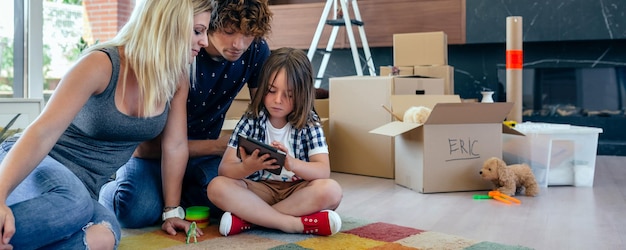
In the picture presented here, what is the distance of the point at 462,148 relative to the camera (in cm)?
237

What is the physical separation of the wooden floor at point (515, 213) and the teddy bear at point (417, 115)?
10.8 inches

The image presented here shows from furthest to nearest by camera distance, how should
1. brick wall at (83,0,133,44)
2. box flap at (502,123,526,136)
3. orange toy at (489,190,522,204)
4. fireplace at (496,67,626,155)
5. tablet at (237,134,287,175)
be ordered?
brick wall at (83,0,133,44) < fireplace at (496,67,626,155) < box flap at (502,123,526,136) < orange toy at (489,190,522,204) < tablet at (237,134,287,175)

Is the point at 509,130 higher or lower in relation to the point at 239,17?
lower

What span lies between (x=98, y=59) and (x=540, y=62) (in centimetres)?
336

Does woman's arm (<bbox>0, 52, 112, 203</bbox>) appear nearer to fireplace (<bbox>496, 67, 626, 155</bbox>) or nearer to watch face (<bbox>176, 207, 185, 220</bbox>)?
watch face (<bbox>176, 207, 185, 220</bbox>)

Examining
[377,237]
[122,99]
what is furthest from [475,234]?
[122,99]

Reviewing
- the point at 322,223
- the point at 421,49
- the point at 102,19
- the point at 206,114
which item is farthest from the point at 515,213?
the point at 102,19

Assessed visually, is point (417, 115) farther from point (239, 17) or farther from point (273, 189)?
point (239, 17)

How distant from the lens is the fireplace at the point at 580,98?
12.7ft

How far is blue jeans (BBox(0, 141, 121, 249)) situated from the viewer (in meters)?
1.10

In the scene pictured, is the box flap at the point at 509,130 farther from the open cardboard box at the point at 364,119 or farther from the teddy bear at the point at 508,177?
the open cardboard box at the point at 364,119

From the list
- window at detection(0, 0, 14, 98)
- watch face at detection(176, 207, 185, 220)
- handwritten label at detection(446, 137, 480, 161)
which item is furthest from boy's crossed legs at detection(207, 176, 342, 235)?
window at detection(0, 0, 14, 98)

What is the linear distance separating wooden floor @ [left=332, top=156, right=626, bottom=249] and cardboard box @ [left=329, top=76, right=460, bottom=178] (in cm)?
22

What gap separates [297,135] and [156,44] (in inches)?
19.5
